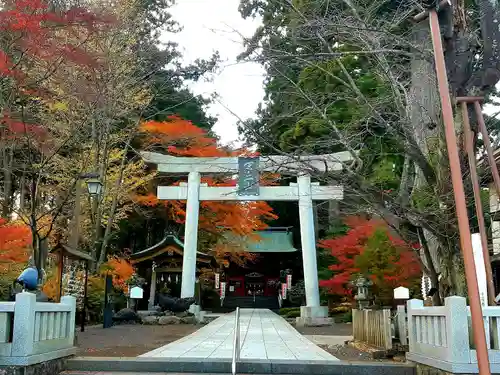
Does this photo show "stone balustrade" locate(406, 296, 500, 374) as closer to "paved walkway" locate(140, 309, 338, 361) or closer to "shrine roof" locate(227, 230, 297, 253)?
"paved walkway" locate(140, 309, 338, 361)

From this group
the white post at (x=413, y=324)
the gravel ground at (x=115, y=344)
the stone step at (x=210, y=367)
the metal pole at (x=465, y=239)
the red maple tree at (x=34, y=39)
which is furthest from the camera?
the red maple tree at (x=34, y=39)

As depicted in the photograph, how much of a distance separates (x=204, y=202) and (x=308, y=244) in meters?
7.34

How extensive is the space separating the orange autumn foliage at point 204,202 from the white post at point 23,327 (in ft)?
54.0

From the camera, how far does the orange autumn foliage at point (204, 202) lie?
78.3ft

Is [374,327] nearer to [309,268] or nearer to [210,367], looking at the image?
[210,367]

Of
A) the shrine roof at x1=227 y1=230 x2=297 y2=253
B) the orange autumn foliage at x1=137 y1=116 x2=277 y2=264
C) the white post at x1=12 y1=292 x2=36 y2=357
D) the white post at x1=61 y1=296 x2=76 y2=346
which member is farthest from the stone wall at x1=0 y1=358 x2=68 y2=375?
the shrine roof at x1=227 y1=230 x2=297 y2=253

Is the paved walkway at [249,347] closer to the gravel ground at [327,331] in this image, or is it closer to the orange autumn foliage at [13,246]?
the gravel ground at [327,331]

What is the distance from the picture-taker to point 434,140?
7523 millimetres

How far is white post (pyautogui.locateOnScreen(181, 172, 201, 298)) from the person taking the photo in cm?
2014

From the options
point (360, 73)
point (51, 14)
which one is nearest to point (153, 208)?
point (360, 73)

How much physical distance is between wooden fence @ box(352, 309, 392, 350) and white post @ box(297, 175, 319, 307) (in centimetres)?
845

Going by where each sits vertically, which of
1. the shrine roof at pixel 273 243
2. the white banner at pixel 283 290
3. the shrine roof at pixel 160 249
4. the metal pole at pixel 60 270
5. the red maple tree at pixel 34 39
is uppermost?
the red maple tree at pixel 34 39

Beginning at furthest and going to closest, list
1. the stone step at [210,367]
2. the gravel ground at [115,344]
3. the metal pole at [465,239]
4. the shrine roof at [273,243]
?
the shrine roof at [273,243] < the gravel ground at [115,344] < the stone step at [210,367] < the metal pole at [465,239]

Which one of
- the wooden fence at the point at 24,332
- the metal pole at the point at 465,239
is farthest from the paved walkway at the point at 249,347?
the metal pole at the point at 465,239
